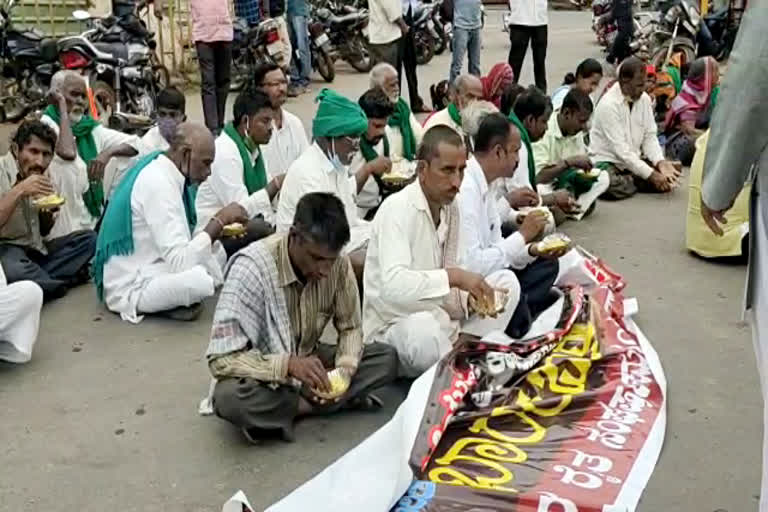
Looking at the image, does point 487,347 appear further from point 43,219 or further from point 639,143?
point 639,143

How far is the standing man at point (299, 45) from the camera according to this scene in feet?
39.7

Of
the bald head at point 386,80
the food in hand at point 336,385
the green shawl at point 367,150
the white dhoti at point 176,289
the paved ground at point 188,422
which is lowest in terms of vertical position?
the paved ground at point 188,422

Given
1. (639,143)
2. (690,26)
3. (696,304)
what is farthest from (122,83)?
(690,26)

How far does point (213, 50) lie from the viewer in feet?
26.6

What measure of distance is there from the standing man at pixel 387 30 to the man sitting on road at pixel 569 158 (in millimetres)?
2674

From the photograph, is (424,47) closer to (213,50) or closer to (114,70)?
(114,70)

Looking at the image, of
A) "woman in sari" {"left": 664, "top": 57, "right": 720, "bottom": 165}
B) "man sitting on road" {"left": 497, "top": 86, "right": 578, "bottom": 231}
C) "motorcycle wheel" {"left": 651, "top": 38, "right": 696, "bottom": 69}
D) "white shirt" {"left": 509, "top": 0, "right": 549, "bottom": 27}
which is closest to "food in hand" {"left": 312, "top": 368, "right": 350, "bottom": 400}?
"man sitting on road" {"left": 497, "top": 86, "right": 578, "bottom": 231}

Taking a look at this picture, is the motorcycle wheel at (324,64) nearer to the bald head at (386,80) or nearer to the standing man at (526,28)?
the standing man at (526,28)

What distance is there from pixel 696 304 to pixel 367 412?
6.92 feet

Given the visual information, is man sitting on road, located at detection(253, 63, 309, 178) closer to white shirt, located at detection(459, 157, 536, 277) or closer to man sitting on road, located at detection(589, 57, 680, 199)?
white shirt, located at detection(459, 157, 536, 277)

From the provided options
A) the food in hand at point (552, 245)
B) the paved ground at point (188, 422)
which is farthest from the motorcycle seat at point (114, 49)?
the food in hand at point (552, 245)

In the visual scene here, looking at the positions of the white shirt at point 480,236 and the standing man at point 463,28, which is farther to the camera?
the standing man at point 463,28

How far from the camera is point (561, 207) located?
6172 millimetres

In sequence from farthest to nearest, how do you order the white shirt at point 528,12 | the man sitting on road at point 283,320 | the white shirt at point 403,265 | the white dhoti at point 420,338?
1. the white shirt at point 528,12
2. the white dhoti at point 420,338
3. the white shirt at point 403,265
4. the man sitting on road at point 283,320
